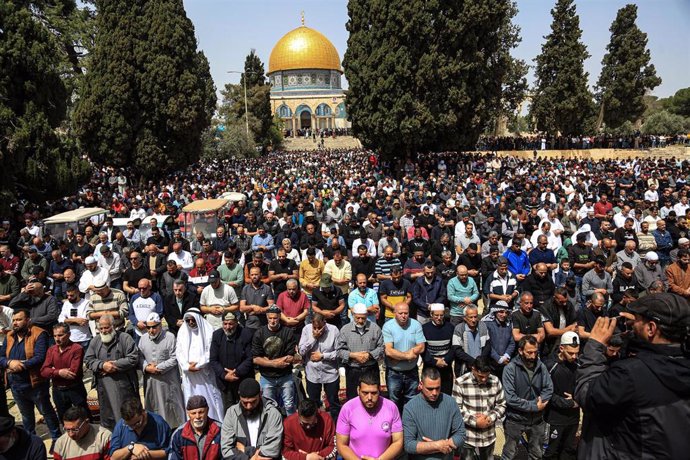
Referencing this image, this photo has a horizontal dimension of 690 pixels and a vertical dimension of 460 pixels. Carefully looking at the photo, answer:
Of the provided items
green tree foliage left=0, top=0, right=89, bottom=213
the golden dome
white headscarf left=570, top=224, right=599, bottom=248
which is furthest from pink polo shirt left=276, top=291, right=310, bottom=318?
the golden dome

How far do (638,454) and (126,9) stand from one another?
28.5 metres

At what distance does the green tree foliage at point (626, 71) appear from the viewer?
35312mm

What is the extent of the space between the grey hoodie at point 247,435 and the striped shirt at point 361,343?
1339 millimetres

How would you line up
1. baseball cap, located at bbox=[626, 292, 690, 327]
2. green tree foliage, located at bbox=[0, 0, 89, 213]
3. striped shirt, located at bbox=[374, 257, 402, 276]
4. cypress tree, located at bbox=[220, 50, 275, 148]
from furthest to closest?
cypress tree, located at bbox=[220, 50, 275, 148]
green tree foliage, located at bbox=[0, 0, 89, 213]
striped shirt, located at bbox=[374, 257, 402, 276]
baseball cap, located at bbox=[626, 292, 690, 327]

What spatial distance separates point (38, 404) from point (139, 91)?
22.5 m

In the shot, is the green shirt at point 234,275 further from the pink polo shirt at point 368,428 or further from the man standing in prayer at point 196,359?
the pink polo shirt at point 368,428

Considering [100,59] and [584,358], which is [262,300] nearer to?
[584,358]

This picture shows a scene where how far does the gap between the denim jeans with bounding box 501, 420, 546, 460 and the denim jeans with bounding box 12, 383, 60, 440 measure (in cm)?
485

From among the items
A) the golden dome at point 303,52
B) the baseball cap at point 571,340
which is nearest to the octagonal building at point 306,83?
the golden dome at point 303,52

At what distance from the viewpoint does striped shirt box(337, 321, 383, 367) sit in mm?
5305

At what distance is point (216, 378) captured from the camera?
549cm

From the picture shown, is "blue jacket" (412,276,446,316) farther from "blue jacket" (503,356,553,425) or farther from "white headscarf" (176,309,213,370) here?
"white headscarf" (176,309,213,370)

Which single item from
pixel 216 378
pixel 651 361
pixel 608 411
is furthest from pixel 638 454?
pixel 216 378

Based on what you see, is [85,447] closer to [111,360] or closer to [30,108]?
[111,360]
